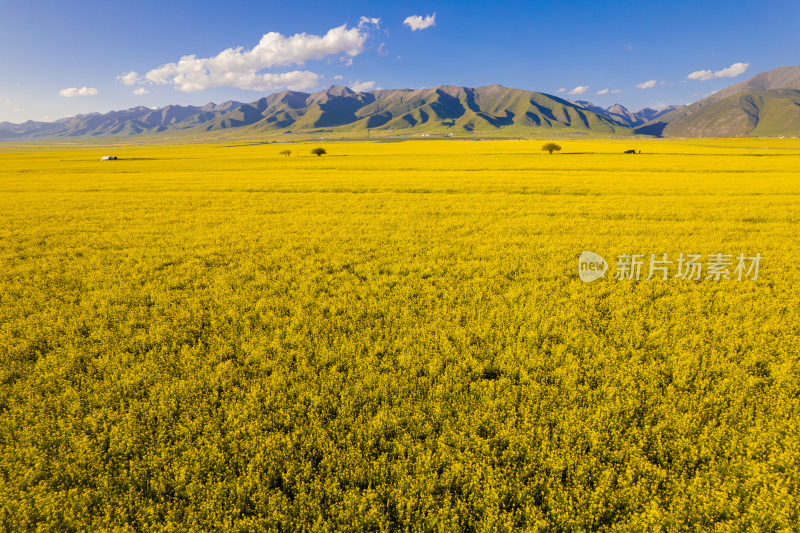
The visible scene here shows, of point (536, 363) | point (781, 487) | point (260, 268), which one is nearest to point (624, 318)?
point (536, 363)

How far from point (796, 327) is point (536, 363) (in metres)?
7.88

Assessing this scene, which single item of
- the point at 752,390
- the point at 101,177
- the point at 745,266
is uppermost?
the point at 101,177

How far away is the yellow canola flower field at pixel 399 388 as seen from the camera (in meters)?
5.11

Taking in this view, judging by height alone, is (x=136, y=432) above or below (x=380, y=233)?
below

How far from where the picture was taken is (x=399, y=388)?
7184 millimetres

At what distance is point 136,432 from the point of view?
623 cm

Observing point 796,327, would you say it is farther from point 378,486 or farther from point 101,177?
point 101,177

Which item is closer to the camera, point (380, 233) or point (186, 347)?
point (186, 347)

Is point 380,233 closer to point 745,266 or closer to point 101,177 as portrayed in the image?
point 745,266

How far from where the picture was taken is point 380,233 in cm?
1898

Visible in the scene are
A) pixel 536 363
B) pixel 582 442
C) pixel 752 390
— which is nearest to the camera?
pixel 582 442

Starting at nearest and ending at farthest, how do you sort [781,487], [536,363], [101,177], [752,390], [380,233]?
[781,487] < [752,390] < [536,363] < [380,233] < [101,177]

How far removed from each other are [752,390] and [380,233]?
1514 centimetres

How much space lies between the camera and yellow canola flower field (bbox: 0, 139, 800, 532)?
201 inches
